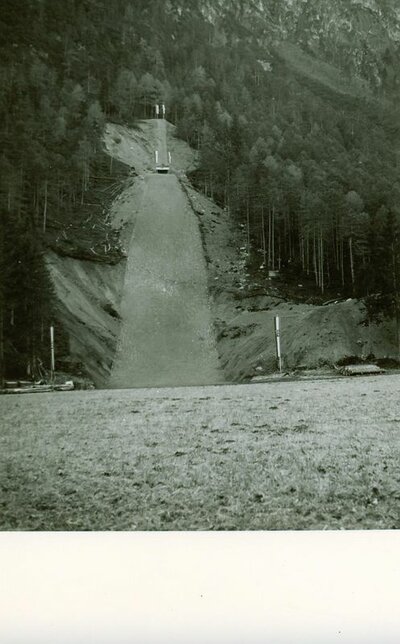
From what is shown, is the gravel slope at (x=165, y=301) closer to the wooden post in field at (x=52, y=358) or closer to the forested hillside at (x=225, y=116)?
the forested hillside at (x=225, y=116)

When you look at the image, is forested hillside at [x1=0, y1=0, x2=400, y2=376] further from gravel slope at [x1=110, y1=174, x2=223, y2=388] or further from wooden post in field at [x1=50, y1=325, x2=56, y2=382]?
gravel slope at [x1=110, y1=174, x2=223, y2=388]

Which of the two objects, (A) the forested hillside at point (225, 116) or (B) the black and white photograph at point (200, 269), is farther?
(A) the forested hillside at point (225, 116)

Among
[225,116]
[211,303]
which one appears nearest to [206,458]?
[211,303]

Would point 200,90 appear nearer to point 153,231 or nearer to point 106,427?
point 153,231

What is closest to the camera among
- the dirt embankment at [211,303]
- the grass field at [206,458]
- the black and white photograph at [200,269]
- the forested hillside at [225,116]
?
the grass field at [206,458]

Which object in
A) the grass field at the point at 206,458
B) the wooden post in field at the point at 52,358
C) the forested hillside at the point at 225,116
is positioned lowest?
the grass field at the point at 206,458

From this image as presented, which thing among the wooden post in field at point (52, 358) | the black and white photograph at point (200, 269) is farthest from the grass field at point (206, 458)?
the wooden post in field at point (52, 358)
